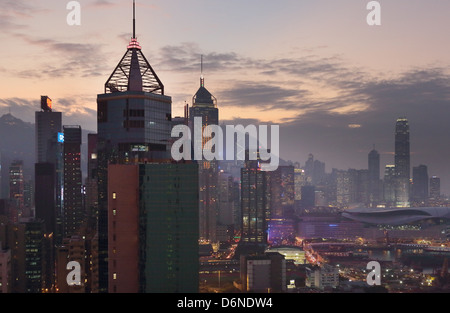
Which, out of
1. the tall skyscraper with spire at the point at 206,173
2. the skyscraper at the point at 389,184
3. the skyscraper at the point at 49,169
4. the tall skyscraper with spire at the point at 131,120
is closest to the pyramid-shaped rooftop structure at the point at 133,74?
the tall skyscraper with spire at the point at 131,120

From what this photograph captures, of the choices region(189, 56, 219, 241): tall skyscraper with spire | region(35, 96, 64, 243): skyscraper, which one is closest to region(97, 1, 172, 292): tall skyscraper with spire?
region(35, 96, 64, 243): skyscraper

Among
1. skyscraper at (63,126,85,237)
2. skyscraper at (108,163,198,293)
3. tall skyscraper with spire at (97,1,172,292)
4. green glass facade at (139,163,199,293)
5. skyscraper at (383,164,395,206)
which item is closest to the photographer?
skyscraper at (108,163,198,293)

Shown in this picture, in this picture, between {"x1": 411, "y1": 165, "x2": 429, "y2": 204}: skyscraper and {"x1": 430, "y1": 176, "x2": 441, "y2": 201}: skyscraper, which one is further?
{"x1": 430, "y1": 176, "x2": 441, "y2": 201}: skyscraper

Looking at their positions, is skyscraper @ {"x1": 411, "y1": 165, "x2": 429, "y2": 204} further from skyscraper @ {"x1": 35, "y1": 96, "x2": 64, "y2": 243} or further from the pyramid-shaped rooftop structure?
the pyramid-shaped rooftop structure

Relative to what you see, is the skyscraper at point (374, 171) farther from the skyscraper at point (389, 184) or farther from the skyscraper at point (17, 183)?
the skyscraper at point (17, 183)

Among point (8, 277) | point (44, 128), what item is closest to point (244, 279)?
point (8, 277)

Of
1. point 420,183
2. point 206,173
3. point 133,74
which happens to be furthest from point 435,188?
point 133,74
